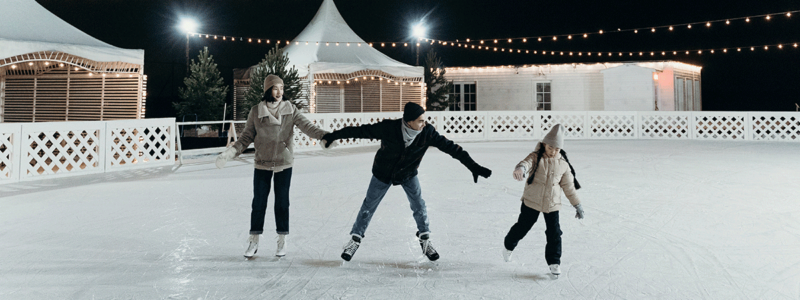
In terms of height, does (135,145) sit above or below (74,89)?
below

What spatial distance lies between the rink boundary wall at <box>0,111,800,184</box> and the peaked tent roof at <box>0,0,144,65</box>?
1.49 m

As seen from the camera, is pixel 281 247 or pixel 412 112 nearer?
pixel 412 112

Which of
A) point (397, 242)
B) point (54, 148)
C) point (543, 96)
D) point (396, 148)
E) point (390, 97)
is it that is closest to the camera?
point (396, 148)

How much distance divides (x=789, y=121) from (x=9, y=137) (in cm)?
1775

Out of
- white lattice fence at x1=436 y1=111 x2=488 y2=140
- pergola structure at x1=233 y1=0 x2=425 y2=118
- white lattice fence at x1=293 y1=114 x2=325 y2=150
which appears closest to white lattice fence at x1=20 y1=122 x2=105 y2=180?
white lattice fence at x1=293 y1=114 x2=325 y2=150

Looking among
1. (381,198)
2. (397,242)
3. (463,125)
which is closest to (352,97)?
(463,125)

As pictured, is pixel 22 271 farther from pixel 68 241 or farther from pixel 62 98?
pixel 62 98

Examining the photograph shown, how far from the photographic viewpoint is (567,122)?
1772 cm

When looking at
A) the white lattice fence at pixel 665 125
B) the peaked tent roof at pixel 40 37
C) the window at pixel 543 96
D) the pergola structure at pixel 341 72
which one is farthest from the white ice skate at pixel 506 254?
the window at pixel 543 96

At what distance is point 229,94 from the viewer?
2186 cm

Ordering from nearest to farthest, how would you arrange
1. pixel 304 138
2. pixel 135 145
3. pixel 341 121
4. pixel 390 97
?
1. pixel 135 145
2. pixel 304 138
3. pixel 341 121
4. pixel 390 97

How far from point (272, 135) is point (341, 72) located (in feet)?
42.9

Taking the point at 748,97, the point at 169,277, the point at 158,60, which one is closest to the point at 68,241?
the point at 169,277

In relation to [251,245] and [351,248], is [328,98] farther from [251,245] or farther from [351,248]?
[351,248]
